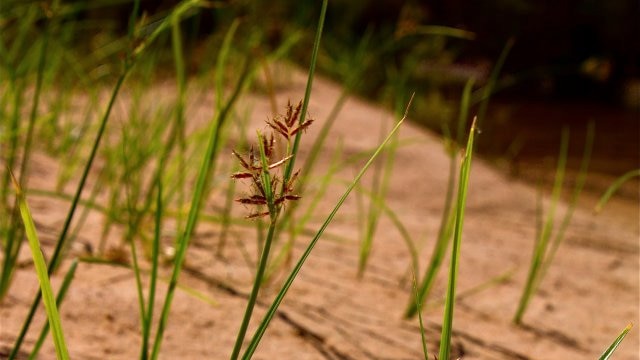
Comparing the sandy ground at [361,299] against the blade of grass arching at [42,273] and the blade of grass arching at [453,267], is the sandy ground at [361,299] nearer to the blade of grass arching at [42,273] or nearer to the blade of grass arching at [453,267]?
the blade of grass arching at [42,273]

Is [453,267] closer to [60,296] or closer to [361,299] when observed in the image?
[60,296]

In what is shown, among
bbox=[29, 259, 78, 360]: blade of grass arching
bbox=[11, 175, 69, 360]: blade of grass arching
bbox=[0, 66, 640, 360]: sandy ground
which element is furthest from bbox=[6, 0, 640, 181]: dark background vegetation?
bbox=[11, 175, 69, 360]: blade of grass arching

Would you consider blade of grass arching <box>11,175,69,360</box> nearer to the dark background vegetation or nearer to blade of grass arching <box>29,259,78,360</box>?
blade of grass arching <box>29,259,78,360</box>

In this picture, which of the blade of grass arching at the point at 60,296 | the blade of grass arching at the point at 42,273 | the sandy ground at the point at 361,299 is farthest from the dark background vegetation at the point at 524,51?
the blade of grass arching at the point at 42,273

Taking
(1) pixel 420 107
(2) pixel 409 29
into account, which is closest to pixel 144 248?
(2) pixel 409 29

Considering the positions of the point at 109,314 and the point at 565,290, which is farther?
the point at 565,290

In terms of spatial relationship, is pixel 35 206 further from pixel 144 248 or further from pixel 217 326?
pixel 217 326

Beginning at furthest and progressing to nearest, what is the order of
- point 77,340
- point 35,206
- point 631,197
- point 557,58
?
point 557,58, point 631,197, point 35,206, point 77,340

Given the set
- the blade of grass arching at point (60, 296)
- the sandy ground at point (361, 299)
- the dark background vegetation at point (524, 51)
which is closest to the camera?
the blade of grass arching at point (60, 296)
